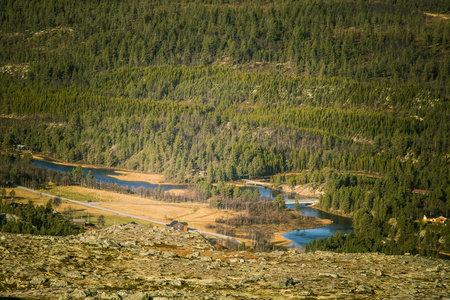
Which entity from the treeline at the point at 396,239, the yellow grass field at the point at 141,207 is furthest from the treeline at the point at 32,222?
the treeline at the point at 396,239

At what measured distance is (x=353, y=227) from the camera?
486 feet

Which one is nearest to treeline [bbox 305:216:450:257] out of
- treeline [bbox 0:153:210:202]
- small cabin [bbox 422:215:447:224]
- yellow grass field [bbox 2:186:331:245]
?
small cabin [bbox 422:215:447:224]

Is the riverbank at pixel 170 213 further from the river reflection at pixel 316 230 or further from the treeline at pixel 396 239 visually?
the treeline at pixel 396 239

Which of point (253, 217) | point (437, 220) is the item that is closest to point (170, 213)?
point (253, 217)

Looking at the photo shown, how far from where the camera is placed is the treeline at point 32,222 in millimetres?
90375

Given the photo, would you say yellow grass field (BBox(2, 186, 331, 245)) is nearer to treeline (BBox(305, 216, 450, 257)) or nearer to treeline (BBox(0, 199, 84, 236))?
treeline (BBox(305, 216, 450, 257))

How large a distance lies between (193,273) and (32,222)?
8539 cm

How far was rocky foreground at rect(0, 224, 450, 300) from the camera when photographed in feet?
89.6

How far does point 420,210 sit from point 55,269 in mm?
135280

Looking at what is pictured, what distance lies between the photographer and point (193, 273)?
31953mm

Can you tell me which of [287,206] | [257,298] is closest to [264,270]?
[257,298]

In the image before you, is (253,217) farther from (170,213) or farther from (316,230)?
(170,213)

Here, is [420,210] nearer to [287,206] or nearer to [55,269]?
[287,206]

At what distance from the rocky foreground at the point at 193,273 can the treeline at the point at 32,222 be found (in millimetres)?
56839
